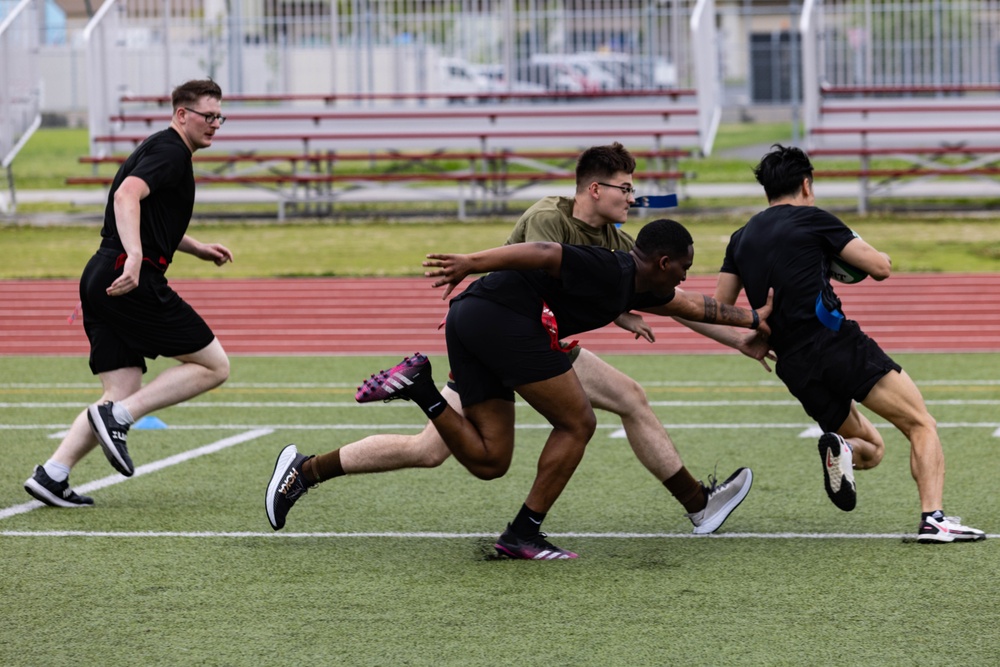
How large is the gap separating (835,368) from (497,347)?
56.9 inches

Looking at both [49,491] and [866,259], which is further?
[49,491]

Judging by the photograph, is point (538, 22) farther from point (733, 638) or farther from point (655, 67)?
point (733, 638)

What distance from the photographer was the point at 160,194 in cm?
711

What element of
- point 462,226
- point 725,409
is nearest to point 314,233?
point 462,226

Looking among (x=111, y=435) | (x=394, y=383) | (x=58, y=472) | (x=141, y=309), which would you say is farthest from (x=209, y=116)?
(x=394, y=383)

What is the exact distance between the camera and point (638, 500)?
7.38 m

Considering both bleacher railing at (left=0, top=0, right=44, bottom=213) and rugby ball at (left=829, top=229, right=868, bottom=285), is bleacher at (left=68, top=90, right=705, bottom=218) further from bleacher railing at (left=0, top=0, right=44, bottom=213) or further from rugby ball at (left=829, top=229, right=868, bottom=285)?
rugby ball at (left=829, top=229, right=868, bottom=285)

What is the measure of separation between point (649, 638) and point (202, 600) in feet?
5.36

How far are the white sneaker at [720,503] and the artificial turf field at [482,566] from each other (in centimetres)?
8

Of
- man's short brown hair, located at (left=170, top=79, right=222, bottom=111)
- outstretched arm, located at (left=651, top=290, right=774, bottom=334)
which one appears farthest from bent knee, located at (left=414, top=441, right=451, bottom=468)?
man's short brown hair, located at (left=170, top=79, right=222, bottom=111)

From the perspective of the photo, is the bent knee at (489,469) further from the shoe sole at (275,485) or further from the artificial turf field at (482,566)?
the shoe sole at (275,485)

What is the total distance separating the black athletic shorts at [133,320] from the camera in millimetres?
7016

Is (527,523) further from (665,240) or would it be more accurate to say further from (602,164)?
(602,164)

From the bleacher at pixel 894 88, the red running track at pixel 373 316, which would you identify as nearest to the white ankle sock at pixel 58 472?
the red running track at pixel 373 316
